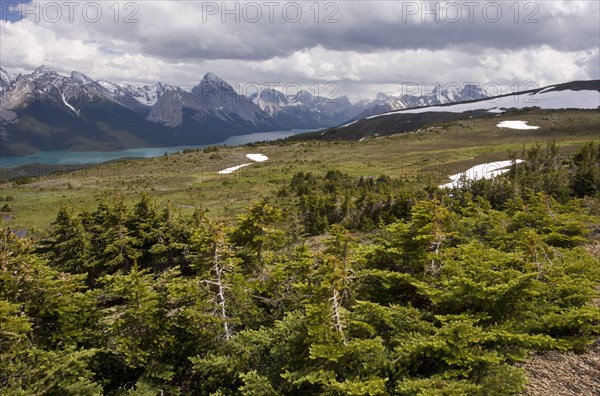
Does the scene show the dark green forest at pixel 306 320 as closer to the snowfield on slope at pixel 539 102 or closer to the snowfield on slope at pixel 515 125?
the snowfield on slope at pixel 515 125

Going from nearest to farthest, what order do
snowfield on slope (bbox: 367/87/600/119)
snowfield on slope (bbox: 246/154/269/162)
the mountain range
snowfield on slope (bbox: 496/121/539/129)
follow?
snowfield on slope (bbox: 246/154/269/162) < snowfield on slope (bbox: 496/121/539/129) < snowfield on slope (bbox: 367/87/600/119) < the mountain range

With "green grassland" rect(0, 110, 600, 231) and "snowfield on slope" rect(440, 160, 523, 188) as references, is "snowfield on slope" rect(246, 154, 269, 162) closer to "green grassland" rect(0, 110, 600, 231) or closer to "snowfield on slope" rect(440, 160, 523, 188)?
"green grassland" rect(0, 110, 600, 231)

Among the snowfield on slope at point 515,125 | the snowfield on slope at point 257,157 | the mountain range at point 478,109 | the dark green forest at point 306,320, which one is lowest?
the dark green forest at point 306,320

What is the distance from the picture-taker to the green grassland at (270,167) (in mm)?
53281

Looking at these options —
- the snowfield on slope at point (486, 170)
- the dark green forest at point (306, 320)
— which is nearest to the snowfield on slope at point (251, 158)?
the snowfield on slope at point (486, 170)

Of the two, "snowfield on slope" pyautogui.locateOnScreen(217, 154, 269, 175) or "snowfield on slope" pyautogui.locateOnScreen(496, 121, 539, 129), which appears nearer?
"snowfield on slope" pyautogui.locateOnScreen(217, 154, 269, 175)

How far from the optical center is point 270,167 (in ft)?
260

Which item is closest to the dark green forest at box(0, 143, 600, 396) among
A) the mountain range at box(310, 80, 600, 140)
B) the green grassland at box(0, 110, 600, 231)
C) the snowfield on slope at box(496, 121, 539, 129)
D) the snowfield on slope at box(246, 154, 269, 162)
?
the green grassland at box(0, 110, 600, 231)

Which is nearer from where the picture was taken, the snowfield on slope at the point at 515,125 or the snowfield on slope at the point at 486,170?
the snowfield on slope at the point at 486,170

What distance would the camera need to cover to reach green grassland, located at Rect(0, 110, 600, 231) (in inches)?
2098

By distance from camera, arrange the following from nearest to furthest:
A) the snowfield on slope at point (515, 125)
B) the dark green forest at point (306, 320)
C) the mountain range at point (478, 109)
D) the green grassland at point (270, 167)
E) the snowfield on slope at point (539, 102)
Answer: the dark green forest at point (306, 320) < the green grassland at point (270, 167) < the snowfield on slope at point (515, 125) < the snowfield on slope at point (539, 102) < the mountain range at point (478, 109)

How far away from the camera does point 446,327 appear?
9.43m

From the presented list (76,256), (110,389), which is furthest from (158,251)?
(110,389)

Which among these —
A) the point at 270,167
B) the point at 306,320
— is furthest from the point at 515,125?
the point at 306,320
